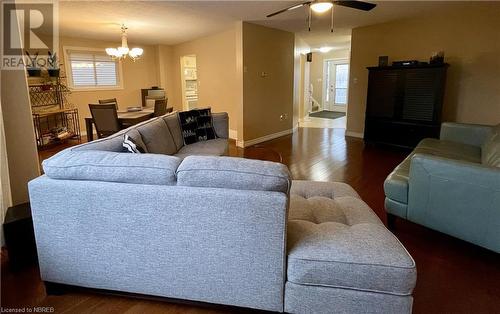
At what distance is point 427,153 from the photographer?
2.99 meters

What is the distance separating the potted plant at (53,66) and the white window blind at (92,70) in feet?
1.77

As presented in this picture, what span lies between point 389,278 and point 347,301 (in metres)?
0.21

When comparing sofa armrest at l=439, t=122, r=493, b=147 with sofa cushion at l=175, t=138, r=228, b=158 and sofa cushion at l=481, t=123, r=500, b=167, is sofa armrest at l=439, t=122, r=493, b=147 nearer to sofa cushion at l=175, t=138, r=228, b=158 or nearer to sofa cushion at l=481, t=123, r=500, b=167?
sofa cushion at l=481, t=123, r=500, b=167

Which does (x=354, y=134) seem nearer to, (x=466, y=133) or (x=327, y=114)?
(x=466, y=133)

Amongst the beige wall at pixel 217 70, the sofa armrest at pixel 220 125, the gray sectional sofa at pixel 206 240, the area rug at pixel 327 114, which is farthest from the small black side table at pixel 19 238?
the area rug at pixel 327 114

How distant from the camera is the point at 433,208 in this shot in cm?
215

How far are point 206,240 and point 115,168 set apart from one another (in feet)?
1.90

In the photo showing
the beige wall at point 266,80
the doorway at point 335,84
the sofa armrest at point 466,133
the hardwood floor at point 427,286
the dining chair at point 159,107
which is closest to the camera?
the hardwood floor at point 427,286

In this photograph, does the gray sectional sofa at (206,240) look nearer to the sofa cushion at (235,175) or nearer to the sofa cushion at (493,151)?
the sofa cushion at (235,175)

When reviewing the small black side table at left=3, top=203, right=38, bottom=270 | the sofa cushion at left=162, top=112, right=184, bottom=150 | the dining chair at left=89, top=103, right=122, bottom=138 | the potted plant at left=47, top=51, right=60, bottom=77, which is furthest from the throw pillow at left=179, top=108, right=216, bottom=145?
the potted plant at left=47, top=51, right=60, bottom=77

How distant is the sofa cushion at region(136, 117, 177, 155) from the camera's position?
2.79 meters

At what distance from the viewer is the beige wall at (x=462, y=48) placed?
4.50m

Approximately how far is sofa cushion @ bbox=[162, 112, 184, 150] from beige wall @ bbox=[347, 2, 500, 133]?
4.30 metres

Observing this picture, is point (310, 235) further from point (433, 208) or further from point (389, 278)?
point (433, 208)
